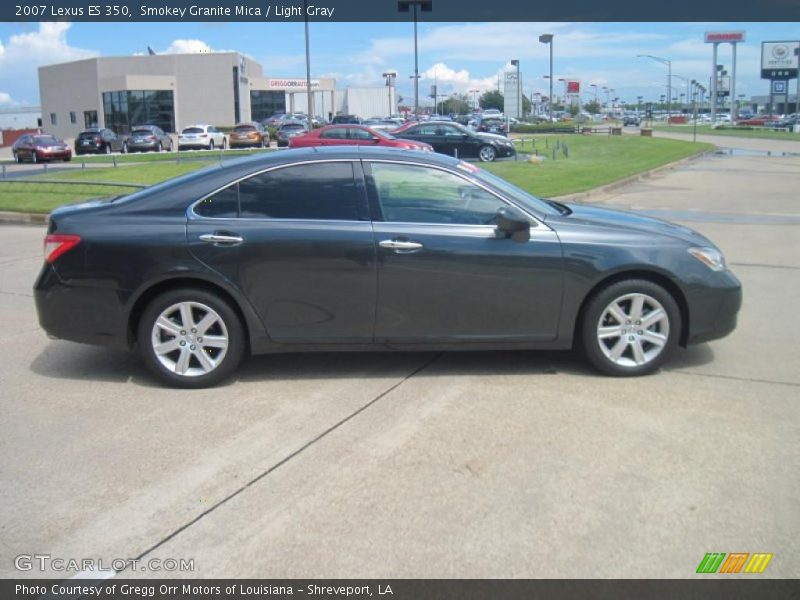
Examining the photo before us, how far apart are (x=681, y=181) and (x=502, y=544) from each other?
22.6m

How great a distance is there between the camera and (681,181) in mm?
24156

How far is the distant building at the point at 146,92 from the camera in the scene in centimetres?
7825

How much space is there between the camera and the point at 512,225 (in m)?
5.48

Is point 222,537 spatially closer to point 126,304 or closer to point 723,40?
point 126,304

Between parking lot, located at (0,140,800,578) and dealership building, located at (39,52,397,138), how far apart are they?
77105 mm

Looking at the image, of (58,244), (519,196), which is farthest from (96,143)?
(519,196)

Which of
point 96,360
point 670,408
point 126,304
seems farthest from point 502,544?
point 96,360

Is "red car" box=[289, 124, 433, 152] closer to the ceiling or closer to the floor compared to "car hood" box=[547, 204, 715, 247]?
closer to the ceiling

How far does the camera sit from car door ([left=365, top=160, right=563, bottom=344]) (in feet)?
18.0

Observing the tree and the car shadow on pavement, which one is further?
the tree

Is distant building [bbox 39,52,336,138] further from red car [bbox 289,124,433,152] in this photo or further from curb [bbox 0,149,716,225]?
curb [bbox 0,149,716,225]

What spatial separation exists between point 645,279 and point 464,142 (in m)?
24.8

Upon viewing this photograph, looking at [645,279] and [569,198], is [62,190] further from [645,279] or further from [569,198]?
[645,279]
